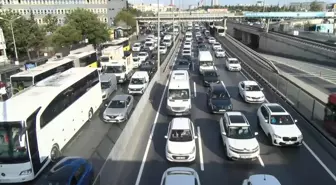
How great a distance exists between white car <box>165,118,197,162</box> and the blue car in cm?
368

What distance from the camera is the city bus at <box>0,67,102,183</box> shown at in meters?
11.6

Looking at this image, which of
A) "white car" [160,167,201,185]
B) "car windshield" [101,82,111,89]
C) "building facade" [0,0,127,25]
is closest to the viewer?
"white car" [160,167,201,185]

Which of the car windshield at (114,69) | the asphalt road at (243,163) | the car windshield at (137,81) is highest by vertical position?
the car windshield at (114,69)

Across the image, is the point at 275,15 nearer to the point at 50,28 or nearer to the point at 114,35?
the point at 114,35

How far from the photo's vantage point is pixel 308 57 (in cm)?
4962

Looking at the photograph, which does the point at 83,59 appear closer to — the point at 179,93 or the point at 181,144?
the point at 179,93

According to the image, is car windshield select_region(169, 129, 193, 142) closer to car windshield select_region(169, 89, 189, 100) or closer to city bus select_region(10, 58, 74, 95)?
car windshield select_region(169, 89, 189, 100)

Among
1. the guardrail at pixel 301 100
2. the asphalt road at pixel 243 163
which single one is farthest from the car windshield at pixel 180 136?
the guardrail at pixel 301 100

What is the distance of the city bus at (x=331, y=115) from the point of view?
50.1ft

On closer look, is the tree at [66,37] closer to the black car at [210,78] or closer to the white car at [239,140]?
the black car at [210,78]

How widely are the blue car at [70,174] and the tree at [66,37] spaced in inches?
1797

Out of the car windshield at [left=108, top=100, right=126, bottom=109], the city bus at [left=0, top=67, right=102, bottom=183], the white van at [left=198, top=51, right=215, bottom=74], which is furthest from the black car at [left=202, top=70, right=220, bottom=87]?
the city bus at [left=0, top=67, right=102, bottom=183]

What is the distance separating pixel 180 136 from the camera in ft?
45.6

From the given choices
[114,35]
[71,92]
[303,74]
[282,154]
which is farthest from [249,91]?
[114,35]
